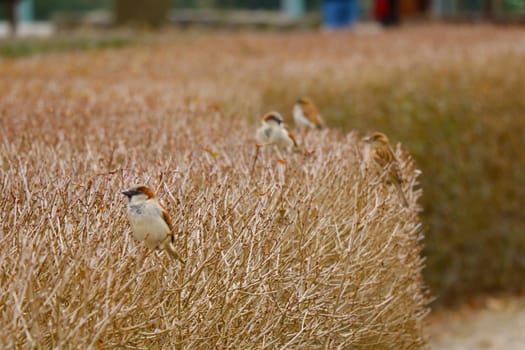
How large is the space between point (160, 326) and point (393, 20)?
2020 cm

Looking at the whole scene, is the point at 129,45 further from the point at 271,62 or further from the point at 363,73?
the point at 363,73

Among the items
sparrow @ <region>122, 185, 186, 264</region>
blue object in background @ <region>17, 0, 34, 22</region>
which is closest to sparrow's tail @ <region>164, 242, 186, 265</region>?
sparrow @ <region>122, 185, 186, 264</region>

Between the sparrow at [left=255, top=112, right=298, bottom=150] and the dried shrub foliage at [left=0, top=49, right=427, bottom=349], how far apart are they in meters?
0.07

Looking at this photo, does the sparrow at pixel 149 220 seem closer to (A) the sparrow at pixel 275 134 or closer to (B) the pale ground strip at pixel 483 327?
(A) the sparrow at pixel 275 134

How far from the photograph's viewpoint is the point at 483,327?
8500mm

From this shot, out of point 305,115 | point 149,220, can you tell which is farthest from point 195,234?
point 305,115

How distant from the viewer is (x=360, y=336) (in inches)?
145

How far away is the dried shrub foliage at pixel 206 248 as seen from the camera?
9.23 ft

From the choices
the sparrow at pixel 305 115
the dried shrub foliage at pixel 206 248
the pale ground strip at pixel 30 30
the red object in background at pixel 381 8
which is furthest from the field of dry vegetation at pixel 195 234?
the red object in background at pixel 381 8

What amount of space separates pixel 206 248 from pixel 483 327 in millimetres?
5772

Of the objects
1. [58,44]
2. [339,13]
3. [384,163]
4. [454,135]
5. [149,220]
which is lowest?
[339,13]

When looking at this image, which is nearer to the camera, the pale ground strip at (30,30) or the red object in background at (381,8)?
the pale ground strip at (30,30)

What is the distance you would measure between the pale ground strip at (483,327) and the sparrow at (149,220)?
540cm

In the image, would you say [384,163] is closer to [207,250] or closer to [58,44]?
[207,250]
